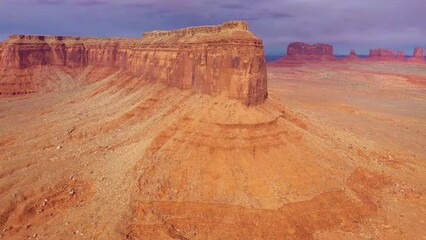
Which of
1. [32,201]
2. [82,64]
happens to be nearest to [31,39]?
[82,64]

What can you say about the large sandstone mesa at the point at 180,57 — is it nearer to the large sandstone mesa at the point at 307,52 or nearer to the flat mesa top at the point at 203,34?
the flat mesa top at the point at 203,34

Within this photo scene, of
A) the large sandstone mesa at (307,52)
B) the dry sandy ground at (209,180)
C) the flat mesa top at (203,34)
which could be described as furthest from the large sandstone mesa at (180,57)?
the large sandstone mesa at (307,52)

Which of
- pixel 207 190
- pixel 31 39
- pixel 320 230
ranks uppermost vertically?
pixel 31 39

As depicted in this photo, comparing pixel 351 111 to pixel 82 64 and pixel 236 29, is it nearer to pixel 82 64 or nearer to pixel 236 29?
pixel 236 29

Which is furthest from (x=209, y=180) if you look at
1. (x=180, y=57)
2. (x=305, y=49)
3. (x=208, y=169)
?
(x=305, y=49)

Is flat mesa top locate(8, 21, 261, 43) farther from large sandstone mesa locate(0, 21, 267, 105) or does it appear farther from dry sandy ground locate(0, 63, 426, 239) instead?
dry sandy ground locate(0, 63, 426, 239)
